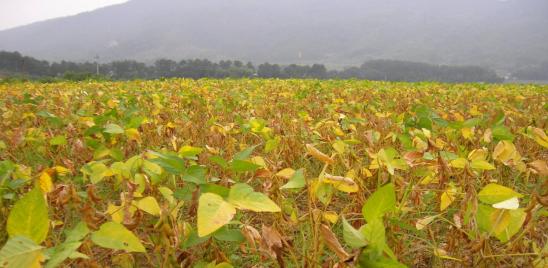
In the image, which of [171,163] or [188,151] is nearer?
[171,163]

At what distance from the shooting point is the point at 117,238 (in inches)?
26.1

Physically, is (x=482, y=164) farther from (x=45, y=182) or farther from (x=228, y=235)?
(x=45, y=182)

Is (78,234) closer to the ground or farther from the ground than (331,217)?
farther from the ground

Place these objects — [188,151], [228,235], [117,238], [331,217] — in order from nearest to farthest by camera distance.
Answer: [117,238] < [228,235] < [331,217] < [188,151]

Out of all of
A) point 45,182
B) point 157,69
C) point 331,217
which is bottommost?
point 331,217

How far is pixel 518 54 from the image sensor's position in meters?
142

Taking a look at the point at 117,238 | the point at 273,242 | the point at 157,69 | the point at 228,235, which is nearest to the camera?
→ the point at 117,238

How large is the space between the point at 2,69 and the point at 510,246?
131 feet

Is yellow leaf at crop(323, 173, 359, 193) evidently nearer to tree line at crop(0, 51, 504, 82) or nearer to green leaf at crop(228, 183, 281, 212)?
green leaf at crop(228, 183, 281, 212)

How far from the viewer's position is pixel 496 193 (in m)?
0.84

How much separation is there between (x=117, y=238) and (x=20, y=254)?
0.47 feet

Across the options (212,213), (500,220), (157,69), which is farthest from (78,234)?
(157,69)

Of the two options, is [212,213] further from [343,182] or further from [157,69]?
[157,69]

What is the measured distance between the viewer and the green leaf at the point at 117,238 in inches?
25.8
